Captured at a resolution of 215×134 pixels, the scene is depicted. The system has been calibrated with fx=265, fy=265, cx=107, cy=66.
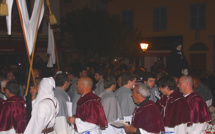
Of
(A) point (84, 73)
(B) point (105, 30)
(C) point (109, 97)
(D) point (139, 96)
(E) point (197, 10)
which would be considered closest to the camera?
(D) point (139, 96)

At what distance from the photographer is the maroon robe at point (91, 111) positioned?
4.96 meters

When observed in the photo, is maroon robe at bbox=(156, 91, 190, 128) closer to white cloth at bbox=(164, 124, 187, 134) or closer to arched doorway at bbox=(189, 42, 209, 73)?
white cloth at bbox=(164, 124, 187, 134)

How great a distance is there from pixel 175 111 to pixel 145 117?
0.74 metres

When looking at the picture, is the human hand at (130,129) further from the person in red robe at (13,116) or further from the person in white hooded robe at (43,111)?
the person in red robe at (13,116)

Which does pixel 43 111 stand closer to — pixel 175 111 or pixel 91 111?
pixel 91 111

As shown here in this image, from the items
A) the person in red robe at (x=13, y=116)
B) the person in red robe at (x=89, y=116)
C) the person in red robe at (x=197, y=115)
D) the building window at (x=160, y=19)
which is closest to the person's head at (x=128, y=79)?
the person in red robe at (x=89, y=116)

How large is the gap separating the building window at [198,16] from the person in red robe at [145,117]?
1856cm

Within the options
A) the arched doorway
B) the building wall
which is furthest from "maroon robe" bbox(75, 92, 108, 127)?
the building wall

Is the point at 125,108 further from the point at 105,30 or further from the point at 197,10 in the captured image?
the point at 197,10

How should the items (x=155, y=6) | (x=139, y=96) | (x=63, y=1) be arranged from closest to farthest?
(x=139, y=96) < (x=155, y=6) < (x=63, y=1)

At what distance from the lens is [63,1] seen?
29.8 m

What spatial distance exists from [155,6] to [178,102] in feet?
65.5

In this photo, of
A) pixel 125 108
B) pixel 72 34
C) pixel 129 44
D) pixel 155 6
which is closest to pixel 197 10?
pixel 155 6

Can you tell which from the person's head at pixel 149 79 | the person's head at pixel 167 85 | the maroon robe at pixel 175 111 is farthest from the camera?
the person's head at pixel 149 79
